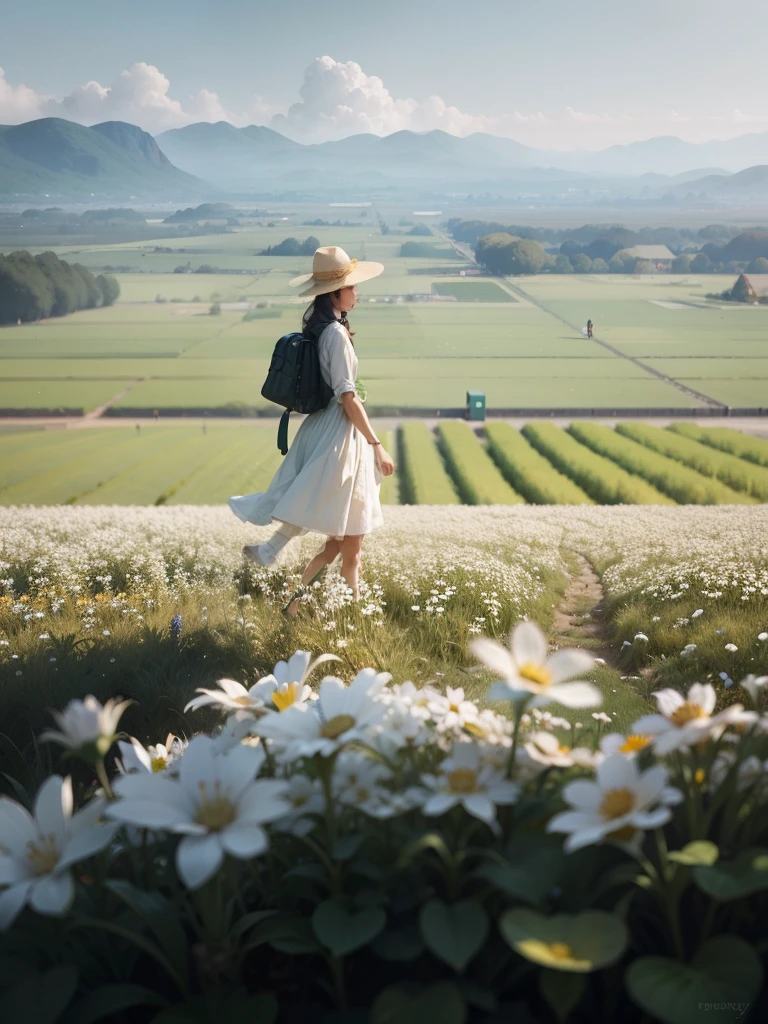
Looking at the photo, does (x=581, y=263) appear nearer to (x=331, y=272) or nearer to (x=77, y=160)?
(x=77, y=160)

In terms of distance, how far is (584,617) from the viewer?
551 centimetres

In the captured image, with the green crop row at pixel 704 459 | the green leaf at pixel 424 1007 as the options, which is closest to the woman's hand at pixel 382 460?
the green leaf at pixel 424 1007

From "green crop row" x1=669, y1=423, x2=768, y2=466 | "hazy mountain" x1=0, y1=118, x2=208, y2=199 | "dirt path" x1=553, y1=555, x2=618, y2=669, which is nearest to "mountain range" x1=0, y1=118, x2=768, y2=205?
"hazy mountain" x1=0, y1=118, x2=208, y2=199

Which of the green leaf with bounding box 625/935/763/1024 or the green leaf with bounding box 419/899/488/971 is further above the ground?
the green leaf with bounding box 419/899/488/971

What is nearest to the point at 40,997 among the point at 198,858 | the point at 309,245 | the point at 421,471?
the point at 198,858

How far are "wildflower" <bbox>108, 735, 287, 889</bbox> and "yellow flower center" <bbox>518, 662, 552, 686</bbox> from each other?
258mm

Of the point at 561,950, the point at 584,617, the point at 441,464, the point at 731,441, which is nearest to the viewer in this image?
the point at 561,950

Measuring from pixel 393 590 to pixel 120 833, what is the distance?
12.5 ft

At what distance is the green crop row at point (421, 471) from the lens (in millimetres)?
16031

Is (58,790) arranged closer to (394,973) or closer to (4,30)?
(394,973)

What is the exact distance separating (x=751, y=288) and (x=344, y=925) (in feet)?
62.3

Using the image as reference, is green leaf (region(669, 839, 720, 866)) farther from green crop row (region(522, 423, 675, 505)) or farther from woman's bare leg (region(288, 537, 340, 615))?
green crop row (region(522, 423, 675, 505))

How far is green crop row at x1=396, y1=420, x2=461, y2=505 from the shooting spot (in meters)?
16.0

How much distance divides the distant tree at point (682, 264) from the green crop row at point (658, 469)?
468 cm
